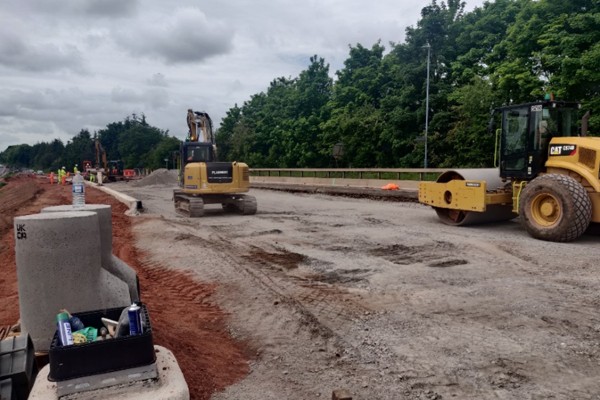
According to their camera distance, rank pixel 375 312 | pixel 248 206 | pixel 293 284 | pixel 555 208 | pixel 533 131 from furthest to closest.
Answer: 1. pixel 248 206
2. pixel 533 131
3. pixel 555 208
4. pixel 293 284
5. pixel 375 312

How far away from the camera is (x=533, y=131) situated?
1010 cm

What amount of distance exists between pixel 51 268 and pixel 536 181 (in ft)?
30.1

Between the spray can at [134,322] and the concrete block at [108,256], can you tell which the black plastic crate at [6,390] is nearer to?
the spray can at [134,322]

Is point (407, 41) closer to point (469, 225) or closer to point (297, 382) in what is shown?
point (469, 225)

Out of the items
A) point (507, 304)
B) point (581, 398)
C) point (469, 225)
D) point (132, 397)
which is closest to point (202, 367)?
point (132, 397)

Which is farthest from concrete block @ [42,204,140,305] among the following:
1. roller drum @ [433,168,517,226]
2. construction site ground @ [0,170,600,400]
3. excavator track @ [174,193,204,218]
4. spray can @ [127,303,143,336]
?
excavator track @ [174,193,204,218]

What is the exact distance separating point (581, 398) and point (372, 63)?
134 ft

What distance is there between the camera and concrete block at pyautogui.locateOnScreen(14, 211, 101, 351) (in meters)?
3.62

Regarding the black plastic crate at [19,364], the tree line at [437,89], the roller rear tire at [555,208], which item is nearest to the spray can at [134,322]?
the black plastic crate at [19,364]

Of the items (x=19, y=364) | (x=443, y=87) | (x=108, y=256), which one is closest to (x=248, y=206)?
(x=108, y=256)

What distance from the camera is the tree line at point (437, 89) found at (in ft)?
67.2

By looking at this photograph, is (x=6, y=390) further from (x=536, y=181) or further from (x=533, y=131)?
(x=533, y=131)

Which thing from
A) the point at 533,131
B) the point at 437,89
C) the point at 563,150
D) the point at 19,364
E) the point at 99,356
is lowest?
the point at 19,364

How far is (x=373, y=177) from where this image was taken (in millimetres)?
26578
